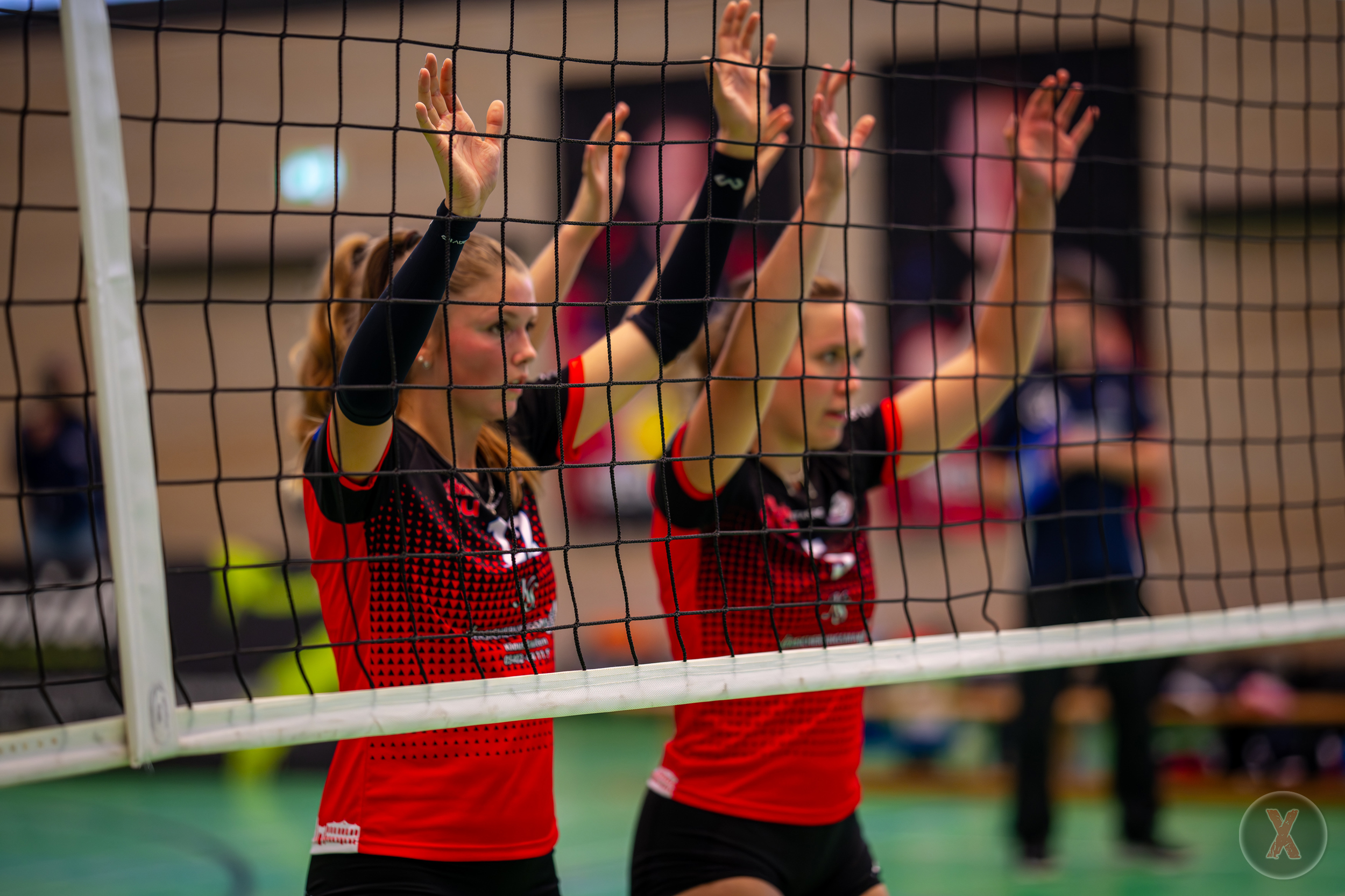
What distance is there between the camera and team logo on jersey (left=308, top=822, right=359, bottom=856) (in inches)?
62.9

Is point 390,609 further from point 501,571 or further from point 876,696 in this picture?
point 876,696

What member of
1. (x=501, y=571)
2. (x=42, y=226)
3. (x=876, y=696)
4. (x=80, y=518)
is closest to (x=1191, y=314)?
(x=876, y=696)

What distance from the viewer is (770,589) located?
195cm

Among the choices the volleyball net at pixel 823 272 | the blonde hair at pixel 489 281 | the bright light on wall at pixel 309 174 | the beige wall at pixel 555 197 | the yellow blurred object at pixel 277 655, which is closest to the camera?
the blonde hair at pixel 489 281

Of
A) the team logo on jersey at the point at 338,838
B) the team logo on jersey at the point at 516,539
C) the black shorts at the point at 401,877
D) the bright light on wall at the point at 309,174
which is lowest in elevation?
the black shorts at the point at 401,877

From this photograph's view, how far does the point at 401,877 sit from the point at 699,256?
1128mm

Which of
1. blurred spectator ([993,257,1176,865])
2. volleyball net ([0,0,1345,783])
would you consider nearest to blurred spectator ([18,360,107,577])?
volleyball net ([0,0,1345,783])

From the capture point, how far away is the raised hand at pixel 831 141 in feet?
6.38

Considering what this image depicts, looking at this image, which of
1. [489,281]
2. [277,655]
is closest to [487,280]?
[489,281]

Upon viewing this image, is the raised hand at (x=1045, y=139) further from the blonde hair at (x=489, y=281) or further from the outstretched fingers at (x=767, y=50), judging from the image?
the blonde hair at (x=489, y=281)

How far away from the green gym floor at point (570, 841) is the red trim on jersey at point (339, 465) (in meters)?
2.77

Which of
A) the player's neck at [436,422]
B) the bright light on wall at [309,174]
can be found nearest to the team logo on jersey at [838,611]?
the player's neck at [436,422]

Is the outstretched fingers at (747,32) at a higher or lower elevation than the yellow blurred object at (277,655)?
higher

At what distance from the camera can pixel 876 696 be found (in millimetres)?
5766
